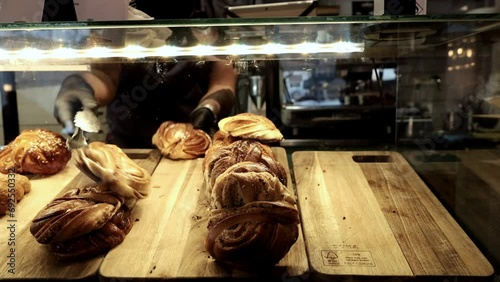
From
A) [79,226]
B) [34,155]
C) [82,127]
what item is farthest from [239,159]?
[34,155]

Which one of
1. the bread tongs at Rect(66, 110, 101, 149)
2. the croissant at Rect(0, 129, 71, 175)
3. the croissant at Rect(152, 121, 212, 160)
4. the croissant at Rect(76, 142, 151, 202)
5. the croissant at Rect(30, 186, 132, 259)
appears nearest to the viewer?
the croissant at Rect(30, 186, 132, 259)

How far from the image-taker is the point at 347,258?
1.54 metres

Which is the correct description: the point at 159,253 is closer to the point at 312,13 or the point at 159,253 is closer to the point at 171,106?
the point at 312,13

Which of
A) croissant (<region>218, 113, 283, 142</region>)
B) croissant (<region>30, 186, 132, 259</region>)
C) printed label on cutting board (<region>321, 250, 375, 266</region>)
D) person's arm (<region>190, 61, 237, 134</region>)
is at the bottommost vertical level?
printed label on cutting board (<region>321, 250, 375, 266</region>)

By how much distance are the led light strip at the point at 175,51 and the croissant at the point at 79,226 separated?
0.66 metres

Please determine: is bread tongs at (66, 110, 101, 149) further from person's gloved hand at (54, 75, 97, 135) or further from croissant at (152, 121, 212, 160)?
croissant at (152, 121, 212, 160)

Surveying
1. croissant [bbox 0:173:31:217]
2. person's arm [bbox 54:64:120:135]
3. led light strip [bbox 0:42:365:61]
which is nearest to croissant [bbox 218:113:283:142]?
led light strip [bbox 0:42:365:61]

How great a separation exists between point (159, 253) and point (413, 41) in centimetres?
169

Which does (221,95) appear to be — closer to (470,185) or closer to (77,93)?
(77,93)

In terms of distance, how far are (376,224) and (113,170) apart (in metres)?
1.12

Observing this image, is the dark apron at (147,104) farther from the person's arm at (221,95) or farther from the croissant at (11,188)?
the croissant at (11,188)

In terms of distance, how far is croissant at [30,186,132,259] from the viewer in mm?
1561

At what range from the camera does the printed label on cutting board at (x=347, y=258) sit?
1.51 meters

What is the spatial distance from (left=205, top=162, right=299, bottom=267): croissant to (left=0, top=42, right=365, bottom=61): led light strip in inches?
29.1
